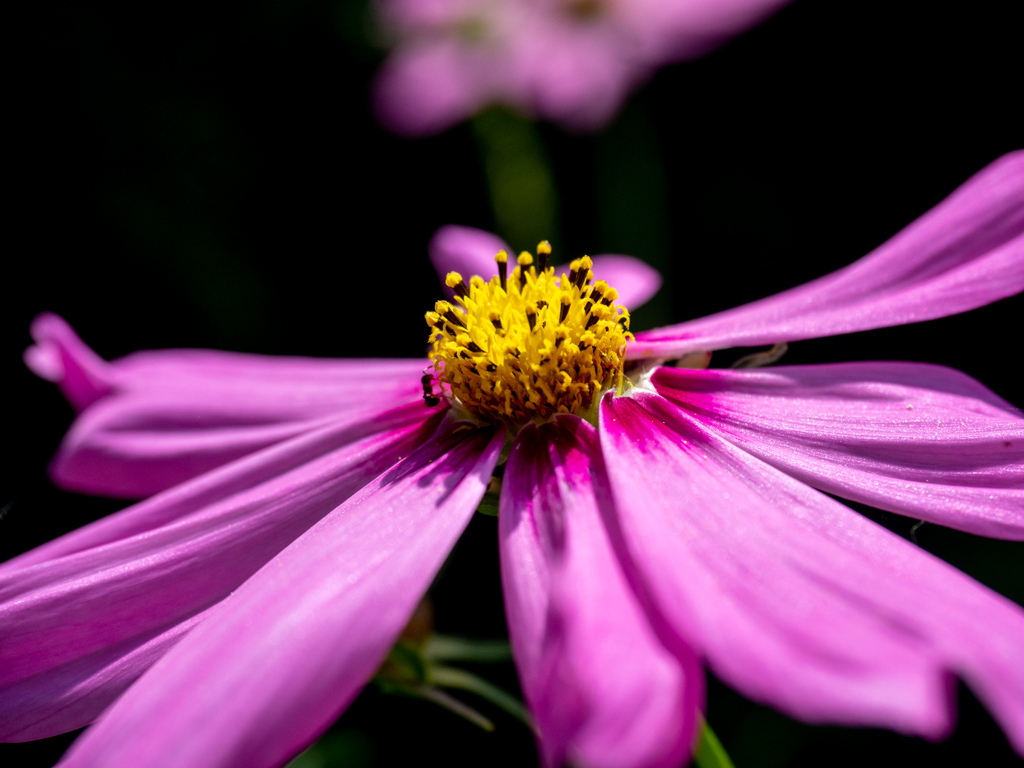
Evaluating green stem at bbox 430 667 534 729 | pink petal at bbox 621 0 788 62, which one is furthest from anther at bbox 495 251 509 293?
pink petal at bbox 621 0 788 62

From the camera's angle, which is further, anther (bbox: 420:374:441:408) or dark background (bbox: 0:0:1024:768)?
dark background (bbox: 0:0:1024:768)

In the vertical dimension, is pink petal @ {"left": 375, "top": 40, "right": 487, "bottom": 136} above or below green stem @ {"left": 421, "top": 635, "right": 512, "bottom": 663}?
above

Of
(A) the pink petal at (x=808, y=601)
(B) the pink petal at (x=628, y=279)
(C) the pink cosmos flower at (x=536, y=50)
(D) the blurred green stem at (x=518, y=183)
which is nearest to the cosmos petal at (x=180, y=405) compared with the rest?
(B) the pink petal at (x=628, y=279)

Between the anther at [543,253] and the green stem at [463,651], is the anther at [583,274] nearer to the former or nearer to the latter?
the anther at [543,253]

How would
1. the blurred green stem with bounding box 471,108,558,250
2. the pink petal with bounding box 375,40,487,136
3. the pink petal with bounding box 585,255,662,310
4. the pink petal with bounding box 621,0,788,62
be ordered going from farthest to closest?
1. the pink petal with bounding box 375,40,487,136
2. the pink petal with bounding box 621,0,788,62
3. the blurred green stem with bounding box 471,108,558,250
4. the pink petal with bounding box 585,255,662,310

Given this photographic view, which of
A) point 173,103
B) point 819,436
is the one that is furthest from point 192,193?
point 819,436

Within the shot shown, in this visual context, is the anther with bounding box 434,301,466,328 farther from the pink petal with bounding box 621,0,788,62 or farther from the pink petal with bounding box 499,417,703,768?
the pink petal with bounding box 621,0,788,62

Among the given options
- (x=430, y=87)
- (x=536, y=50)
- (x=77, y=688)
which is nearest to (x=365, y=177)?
(x=430, y=87)
